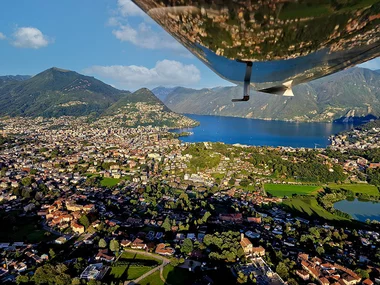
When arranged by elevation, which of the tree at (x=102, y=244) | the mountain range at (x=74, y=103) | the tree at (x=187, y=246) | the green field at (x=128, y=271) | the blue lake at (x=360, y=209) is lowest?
the blue lake at (x=360, y=209)

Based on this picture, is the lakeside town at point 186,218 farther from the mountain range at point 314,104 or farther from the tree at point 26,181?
the mountain range at point 314,104

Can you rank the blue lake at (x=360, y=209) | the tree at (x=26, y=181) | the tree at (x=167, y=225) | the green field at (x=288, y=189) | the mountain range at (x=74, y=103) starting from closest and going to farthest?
1. the tree at (x=167, y=225)
2. the blue lake at (x=360, y=209)
3. the tree at (x=26, y=181)
4. the green field at (x=288, y=189)
5. the mountain range at (x=74, y=103)

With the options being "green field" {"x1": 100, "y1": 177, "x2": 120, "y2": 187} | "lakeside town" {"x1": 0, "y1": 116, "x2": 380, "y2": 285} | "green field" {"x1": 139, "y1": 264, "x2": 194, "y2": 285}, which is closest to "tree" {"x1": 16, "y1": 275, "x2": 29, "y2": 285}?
"lakeside town" {"x1": 0, "y1": 116, "x2": 380, "y2": 285}

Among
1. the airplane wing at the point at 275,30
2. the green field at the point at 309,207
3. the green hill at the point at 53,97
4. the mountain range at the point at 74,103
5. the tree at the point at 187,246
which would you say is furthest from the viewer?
the green hill at the point at 53,97

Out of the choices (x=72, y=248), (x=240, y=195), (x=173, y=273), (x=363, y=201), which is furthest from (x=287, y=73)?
(x=363, y=201)

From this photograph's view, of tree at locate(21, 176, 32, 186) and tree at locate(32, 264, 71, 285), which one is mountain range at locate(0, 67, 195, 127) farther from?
tree at locate(32, 264, 71, 285)

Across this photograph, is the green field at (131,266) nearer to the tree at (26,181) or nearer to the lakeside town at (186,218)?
the lakeside town at (186,218)

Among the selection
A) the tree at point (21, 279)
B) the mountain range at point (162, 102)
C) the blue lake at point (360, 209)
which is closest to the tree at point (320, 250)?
the blue lake at point (360, 209)

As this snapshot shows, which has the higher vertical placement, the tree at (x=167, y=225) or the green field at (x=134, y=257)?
the tree at (x=167, y=225)

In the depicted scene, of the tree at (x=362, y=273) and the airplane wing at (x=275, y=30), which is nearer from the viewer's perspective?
the airplane wing at (x=275, y=30)
